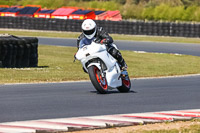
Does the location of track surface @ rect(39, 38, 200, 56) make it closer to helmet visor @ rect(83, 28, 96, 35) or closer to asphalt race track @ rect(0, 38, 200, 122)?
asphalt race track @ rect(0, 38, 200, 122)

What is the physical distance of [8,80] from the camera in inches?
620

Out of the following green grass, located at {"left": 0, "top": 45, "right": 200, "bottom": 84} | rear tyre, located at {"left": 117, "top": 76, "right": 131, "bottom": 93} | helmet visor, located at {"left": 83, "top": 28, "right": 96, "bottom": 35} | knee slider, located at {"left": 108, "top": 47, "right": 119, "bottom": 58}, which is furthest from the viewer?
green grass, located at {"left": 0, "top": 45, "right": 200, "bottom": 84}

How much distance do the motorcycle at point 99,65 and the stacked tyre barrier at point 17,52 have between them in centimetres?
695

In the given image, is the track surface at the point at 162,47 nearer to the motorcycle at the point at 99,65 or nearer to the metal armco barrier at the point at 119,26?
the metal armco barrier at the point at 119,26

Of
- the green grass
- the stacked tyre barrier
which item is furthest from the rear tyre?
the stacked tyre barrier

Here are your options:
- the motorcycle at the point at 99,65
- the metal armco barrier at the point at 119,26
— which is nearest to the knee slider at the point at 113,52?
the motorcycle at the point at 99,65

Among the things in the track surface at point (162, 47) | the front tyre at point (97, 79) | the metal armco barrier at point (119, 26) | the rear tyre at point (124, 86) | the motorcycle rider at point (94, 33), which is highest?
the motorcycle rider at point (94, 33)

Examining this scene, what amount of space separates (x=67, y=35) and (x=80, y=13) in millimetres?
16395

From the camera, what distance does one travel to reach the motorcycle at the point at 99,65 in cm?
1169

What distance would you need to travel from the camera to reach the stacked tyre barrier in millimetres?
18672

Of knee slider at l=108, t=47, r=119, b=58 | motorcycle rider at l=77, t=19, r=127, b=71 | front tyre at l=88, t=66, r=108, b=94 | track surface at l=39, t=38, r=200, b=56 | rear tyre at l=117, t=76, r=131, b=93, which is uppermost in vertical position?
motorcycle rider at l=77, t=19, r=127, b=71

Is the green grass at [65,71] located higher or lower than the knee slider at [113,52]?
lower

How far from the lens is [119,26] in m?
47.4

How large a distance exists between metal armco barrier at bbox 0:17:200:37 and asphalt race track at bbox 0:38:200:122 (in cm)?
2780
